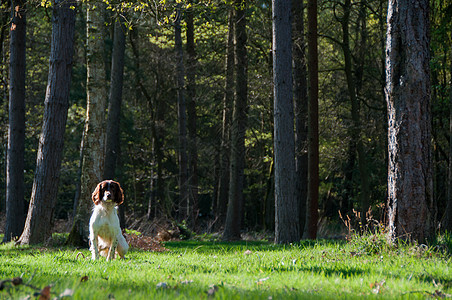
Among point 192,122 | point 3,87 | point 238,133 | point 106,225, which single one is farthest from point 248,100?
point 106,225

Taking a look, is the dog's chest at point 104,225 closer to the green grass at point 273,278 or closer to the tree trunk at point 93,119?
the green grass at point 273,278

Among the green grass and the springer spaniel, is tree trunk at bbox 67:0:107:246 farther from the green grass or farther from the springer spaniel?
the green grass

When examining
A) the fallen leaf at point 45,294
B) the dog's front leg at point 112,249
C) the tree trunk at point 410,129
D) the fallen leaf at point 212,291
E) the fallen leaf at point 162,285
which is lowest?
the dog's front leg at point 112,249

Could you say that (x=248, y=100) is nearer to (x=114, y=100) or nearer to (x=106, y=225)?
(x=114, y=100)

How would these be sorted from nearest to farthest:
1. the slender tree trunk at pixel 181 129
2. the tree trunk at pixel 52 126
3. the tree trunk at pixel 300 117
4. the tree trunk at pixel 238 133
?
1. the tree trunk at pixel 52 126
2. the tree trunk at pixel 238 133
3. the tree trunk at pixel 300 117
4. the slender tree trunk at pixel 181 129

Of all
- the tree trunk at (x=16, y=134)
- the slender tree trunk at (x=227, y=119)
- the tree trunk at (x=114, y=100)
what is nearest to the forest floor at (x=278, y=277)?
the tree trunk at (x=16, y=134)

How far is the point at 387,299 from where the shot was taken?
439 centimetres

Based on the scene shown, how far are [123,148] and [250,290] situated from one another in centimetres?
2840

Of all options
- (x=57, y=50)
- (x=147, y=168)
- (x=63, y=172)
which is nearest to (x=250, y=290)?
(x=57, y=50)

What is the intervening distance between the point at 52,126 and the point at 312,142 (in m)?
7.94

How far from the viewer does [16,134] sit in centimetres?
1664

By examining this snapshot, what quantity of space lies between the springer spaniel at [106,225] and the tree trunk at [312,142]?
8.86 meters

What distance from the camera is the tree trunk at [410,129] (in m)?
7.85

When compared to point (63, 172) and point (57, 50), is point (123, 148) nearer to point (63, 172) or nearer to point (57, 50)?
point (63, 172)
